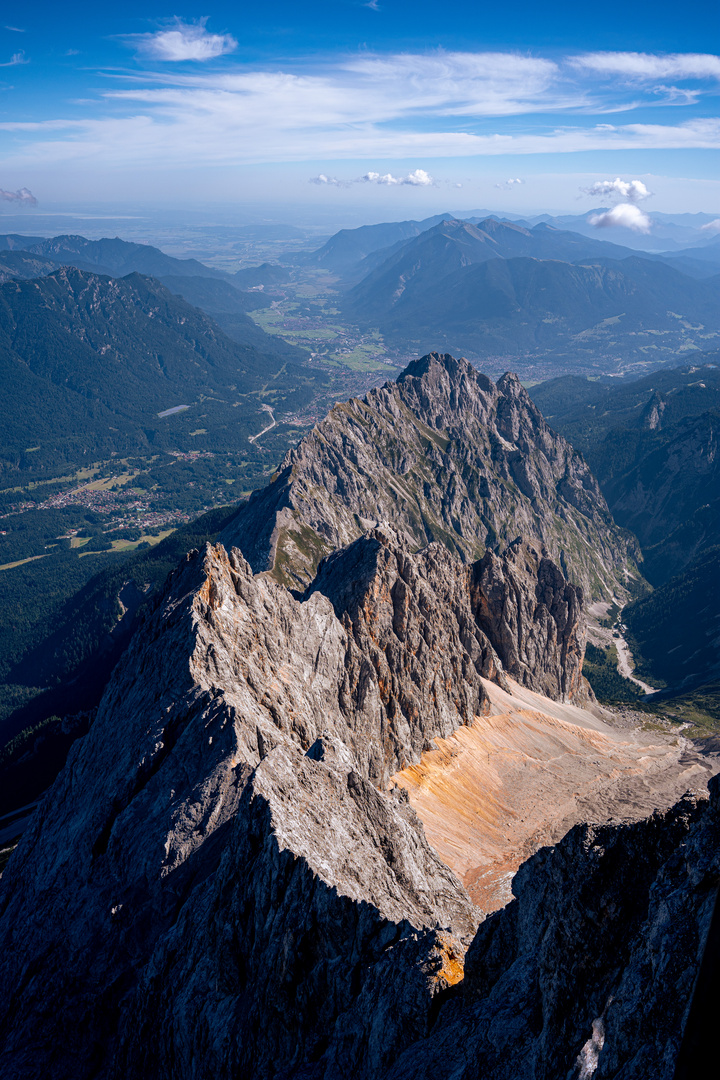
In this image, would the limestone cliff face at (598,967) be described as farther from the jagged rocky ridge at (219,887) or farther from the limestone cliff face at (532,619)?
the limestone cliff face at (532,619)

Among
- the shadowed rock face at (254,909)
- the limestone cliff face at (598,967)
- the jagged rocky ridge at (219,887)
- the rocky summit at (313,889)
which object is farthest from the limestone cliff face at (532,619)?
the limestone cliff face at (598,967)

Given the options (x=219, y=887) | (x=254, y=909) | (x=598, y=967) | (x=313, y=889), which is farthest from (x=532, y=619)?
(x=598, y=967)

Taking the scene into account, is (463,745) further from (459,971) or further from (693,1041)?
(693,1041)

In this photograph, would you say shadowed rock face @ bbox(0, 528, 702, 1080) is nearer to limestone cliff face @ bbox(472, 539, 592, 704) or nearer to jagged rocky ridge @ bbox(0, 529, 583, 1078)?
jagged rocky ridge @ bbox(0, 529, 583, 1078)

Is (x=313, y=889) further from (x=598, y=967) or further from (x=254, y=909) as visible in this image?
(x=598, y=967)

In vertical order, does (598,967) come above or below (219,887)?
above

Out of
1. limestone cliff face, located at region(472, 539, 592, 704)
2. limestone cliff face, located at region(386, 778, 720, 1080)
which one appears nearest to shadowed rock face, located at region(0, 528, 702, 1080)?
limestone cliff face, located at region(386, 778, 720, 1080)

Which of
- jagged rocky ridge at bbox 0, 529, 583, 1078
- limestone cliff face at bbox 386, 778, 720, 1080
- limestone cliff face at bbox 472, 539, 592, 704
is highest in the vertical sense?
limestone cliff face at bbox 386, 778, 720, 1080

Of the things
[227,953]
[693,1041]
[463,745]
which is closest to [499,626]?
[463,745]
